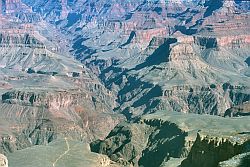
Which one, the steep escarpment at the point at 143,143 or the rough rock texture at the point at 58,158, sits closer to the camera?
the rough rock texture at the point at 58,158

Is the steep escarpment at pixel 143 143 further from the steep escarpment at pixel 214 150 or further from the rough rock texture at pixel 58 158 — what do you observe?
the steep escarpment at pixel 214 150

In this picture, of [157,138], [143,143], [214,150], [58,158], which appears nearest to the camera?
[214,150]

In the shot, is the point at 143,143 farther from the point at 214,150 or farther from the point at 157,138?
the point at 214,150

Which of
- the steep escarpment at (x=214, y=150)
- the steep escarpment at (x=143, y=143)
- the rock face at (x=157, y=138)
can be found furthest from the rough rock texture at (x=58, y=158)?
the steep escarpment at (x=214, y=150)

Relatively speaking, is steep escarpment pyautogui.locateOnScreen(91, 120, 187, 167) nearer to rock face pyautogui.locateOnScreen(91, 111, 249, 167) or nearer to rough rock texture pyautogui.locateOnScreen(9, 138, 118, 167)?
rock face pyautogui.locateOnScreen(91, 111, 249, 167)

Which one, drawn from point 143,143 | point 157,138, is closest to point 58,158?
point 143,143

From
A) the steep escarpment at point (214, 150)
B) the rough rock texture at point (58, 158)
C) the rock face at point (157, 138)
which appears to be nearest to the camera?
the steep escarpment at point (214, 150)

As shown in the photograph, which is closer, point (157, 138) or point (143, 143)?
point (157, 138)

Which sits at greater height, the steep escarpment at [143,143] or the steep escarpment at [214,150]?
the steep escarpment at [214,150]

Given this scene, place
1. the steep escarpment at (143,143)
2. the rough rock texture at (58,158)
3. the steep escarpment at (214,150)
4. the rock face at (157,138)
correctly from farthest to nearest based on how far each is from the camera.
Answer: the steep escarpment at (143,143)
the rock face at (157,138)
the rough rock texture at (58,158)
the steep escarpment at (214,150)

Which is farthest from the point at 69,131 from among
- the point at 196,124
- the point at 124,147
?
the point at 196,124

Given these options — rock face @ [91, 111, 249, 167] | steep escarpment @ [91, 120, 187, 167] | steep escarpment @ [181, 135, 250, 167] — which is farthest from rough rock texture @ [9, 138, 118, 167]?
steep escarpment @ [181, 135, 250, 167]
